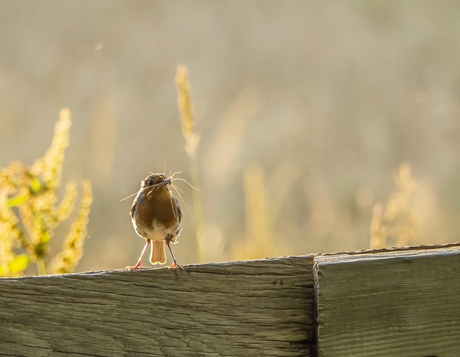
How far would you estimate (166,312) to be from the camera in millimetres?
1021

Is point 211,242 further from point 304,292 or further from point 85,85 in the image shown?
point 304,292

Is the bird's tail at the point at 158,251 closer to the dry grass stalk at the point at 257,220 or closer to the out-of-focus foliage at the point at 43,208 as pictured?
the out-of-focus foliage at the point at 43,208

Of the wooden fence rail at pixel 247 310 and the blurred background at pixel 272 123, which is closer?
the wooden fence rail at pixel 247 310

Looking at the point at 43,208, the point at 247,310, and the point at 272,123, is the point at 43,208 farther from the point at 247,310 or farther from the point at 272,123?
the point at 272,123

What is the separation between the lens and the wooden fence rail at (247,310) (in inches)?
38.9

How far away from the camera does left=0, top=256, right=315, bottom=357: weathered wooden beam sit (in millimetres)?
982

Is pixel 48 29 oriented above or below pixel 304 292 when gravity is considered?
above

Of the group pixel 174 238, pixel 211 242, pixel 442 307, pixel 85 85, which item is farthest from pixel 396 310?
pixel 85 85

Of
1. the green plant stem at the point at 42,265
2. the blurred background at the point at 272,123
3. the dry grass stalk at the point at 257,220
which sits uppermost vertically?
the blurred background at the point at 272,123

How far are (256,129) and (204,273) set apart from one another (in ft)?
11.6

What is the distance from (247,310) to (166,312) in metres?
0.13

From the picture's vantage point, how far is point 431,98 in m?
4.44

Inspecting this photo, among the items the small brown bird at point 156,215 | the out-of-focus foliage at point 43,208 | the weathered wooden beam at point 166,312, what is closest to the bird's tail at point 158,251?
the small brown bird at point 156,215

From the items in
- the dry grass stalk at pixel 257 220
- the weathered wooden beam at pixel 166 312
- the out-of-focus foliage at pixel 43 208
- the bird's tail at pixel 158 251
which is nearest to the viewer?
the weathered wooden beam at pixel 166 312
